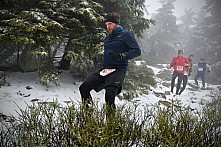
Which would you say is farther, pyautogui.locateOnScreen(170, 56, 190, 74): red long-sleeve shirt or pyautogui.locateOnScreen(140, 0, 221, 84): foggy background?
pyautogui.locateOnScreen(140, 0, 221, 84): foggy background

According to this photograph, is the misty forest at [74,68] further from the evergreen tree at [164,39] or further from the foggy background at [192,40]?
the evergreen tree at [164,39]

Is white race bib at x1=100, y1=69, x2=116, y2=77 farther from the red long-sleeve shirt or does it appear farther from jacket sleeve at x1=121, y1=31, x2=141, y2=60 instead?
the red long-sleeve shirt

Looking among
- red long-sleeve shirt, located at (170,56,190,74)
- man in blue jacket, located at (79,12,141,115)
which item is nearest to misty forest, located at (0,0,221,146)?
man in blue jacket, located at (79,12,141,115)

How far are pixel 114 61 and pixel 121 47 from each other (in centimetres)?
28

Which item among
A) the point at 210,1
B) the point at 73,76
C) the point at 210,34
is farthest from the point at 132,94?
the point at 210,1

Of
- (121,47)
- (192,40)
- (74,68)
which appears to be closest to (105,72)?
(121,47)

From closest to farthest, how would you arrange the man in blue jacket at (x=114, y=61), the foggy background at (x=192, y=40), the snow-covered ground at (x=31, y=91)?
the man in blue jacket at (x=114, y=61)
the snow-covered ground at (x=31, y=91)
the foggy background at (x=192, y=40)

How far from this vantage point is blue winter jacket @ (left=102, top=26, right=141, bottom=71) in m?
3.17

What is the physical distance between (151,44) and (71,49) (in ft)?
81.5

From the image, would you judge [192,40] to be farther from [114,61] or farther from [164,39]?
[114,61]

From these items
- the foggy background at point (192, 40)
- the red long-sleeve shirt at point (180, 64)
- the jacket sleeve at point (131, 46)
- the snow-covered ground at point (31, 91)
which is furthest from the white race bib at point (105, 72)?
the foggy background at point (192, 40)

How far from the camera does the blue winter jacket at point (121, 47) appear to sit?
3168 millimetres

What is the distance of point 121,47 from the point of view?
10.8 feet

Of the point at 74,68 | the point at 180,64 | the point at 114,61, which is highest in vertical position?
the point at 114,61
